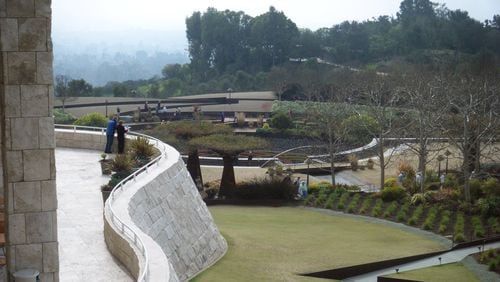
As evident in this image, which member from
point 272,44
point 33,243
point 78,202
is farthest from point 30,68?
point 272,44

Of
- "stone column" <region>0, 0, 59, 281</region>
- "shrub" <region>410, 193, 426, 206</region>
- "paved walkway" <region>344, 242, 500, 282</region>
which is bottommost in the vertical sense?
"paved walkway" <region>344, 242, 500, 282</region>

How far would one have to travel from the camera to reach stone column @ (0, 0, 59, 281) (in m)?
8.40

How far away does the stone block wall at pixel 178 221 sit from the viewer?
14750 mm

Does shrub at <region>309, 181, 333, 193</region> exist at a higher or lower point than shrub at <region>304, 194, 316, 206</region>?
higher

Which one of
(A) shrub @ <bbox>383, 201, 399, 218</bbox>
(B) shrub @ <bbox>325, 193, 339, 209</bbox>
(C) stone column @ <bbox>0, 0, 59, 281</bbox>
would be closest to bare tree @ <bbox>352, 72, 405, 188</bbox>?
(B) shrub @ <bbox>325, 193, 339, 209</bbox>

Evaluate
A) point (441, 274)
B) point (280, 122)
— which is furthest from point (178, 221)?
point (280, 122)

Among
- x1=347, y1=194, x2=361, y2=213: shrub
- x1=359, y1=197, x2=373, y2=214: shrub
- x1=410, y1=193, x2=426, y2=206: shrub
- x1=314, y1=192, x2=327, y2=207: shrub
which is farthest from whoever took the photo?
x1=314, y1=192, x2=327, y2=207: shrub

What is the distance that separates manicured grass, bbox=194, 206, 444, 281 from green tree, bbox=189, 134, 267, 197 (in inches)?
66.7

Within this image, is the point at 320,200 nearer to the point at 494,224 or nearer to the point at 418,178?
the point at 418,178

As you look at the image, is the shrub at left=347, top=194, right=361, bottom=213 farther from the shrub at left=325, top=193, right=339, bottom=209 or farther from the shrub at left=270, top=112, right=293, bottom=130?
the shrub at left=270, top=112, right=293, bottom=130

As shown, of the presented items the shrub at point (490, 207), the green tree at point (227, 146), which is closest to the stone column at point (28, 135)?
the green tree at point (227, 146)

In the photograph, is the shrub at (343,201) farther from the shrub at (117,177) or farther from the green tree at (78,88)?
the green tree at (78,88)

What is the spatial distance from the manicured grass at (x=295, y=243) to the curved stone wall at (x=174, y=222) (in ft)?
1.60

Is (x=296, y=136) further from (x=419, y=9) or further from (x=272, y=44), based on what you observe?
(x=419, y=9)
